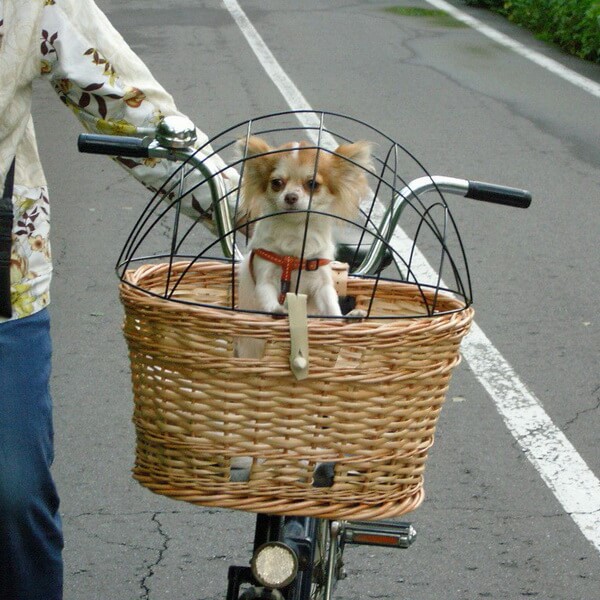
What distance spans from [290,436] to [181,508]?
8.13 feet

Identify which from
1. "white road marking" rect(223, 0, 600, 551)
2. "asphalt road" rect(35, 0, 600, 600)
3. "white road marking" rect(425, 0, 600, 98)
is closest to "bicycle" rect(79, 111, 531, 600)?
"asphalt road" rect(35, 0, 600, 600)

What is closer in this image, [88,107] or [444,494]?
[88,107]

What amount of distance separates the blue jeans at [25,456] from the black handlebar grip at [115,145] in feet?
1.37

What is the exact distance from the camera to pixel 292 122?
10891 mm

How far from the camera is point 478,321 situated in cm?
656

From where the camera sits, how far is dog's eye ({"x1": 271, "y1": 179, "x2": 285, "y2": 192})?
274 centimetres

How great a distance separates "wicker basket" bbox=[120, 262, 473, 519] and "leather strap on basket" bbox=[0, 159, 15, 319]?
0.46 metres

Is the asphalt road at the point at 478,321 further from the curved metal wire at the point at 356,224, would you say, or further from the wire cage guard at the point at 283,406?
the wire cage guard at the point at 283,406

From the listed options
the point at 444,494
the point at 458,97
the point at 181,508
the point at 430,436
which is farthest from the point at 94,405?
the point at 458,97

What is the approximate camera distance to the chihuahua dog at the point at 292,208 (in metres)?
2.71

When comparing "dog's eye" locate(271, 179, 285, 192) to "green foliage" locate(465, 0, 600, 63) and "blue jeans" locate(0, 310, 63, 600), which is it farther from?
"green foliage" locate(465, 0, 600, 63)

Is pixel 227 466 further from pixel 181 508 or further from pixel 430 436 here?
pixel 181 508

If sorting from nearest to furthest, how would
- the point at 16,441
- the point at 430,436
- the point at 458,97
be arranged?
the point at 430,436 < the point at 16,441 < the point at 458,97

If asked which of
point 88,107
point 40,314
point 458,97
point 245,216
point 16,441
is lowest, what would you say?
point 458,97
